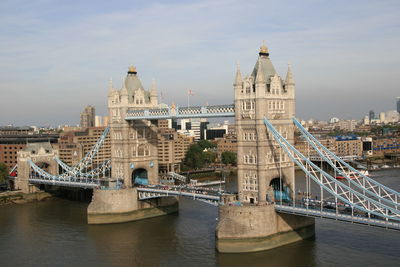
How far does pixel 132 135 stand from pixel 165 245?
805 inches

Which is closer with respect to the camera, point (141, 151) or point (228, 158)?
point (141, 151)

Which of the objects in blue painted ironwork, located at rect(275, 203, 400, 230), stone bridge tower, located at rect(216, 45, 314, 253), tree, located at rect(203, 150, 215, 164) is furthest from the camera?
tree, located at rect(203, 150, 215, 164)

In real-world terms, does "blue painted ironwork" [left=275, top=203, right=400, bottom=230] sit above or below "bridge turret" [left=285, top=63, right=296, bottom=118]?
below

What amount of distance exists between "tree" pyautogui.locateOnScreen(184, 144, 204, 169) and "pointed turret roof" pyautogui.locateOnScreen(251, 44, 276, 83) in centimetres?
7549

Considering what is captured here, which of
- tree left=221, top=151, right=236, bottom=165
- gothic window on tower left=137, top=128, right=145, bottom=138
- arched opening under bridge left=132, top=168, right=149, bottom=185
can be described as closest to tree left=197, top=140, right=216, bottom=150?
tree left=221, top=151, right=236, bottom=165

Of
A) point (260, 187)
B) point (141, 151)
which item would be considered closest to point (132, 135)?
point (141, 151)

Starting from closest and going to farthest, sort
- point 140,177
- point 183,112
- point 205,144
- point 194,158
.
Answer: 1. point 183,112
2. point 140,177
3. point 194,158
4. point 205,144

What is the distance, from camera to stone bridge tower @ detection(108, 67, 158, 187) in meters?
70.6

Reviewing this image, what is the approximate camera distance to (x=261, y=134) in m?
53.1

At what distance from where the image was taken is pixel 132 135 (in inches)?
2803

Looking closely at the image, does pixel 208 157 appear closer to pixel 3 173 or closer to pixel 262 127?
pixel 3 173

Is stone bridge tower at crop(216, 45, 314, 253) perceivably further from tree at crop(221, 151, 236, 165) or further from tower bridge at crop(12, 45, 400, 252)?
tree at crop(221, 151, 236, 165)

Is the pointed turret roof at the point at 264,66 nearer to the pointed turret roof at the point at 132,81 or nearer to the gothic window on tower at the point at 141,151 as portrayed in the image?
the pointed turret roof at the point at 132,81

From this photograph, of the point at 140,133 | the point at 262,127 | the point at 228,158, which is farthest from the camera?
the point at 228,158
